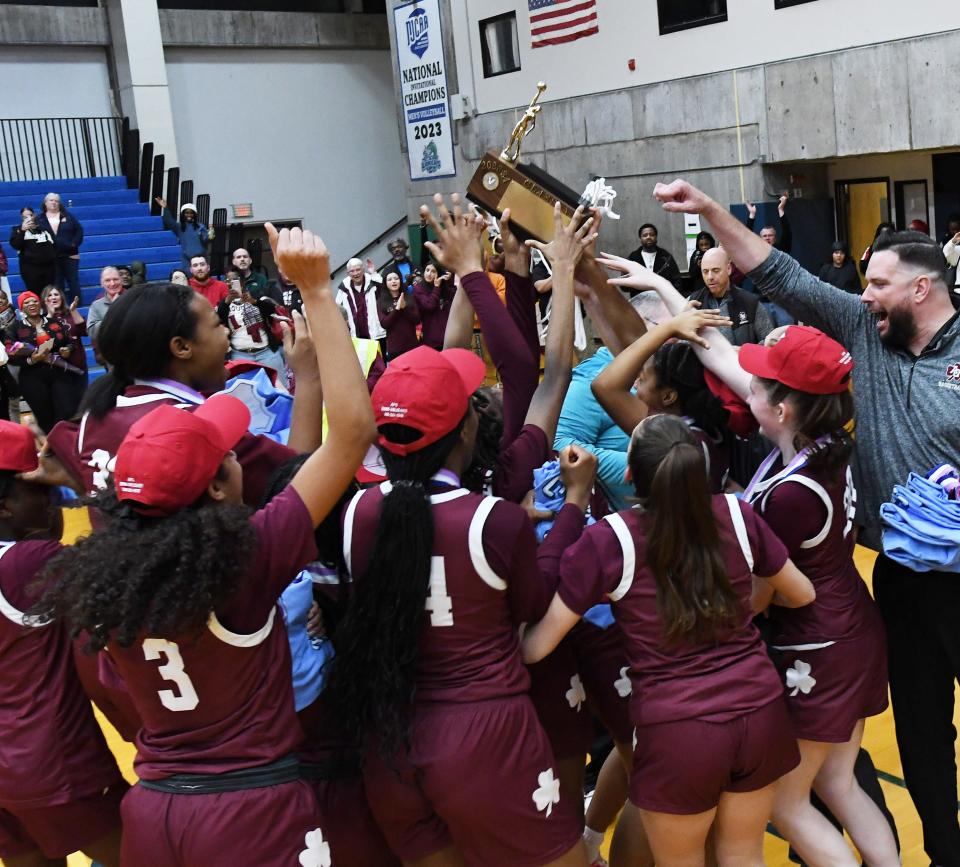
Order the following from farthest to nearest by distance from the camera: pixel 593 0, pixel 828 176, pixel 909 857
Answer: pixel 593 0 < pixel 828 176 < pixel 909 857

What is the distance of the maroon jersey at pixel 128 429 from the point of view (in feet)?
8.17

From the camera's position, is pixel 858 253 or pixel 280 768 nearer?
pixel 280 768

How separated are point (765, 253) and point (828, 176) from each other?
13.0 metres

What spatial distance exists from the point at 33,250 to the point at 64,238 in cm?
53

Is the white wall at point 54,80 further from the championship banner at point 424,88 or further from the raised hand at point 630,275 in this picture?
the raised hand at point 630,275

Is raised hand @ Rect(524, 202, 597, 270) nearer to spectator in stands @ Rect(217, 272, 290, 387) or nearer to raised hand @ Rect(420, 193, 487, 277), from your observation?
raised hand @ Rect(420, 193, 487, 277)

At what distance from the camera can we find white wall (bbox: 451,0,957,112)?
12.7m

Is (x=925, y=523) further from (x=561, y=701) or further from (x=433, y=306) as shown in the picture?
(x=433, y=306)

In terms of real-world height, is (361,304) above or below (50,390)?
above

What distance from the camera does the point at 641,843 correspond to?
108 inches

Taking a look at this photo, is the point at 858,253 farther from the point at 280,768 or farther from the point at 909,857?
the point at 280,768

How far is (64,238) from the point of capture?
49.1 ft

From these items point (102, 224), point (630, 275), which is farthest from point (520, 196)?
point (102, 224)

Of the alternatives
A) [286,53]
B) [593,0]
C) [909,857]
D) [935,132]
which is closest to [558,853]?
[909,857]
